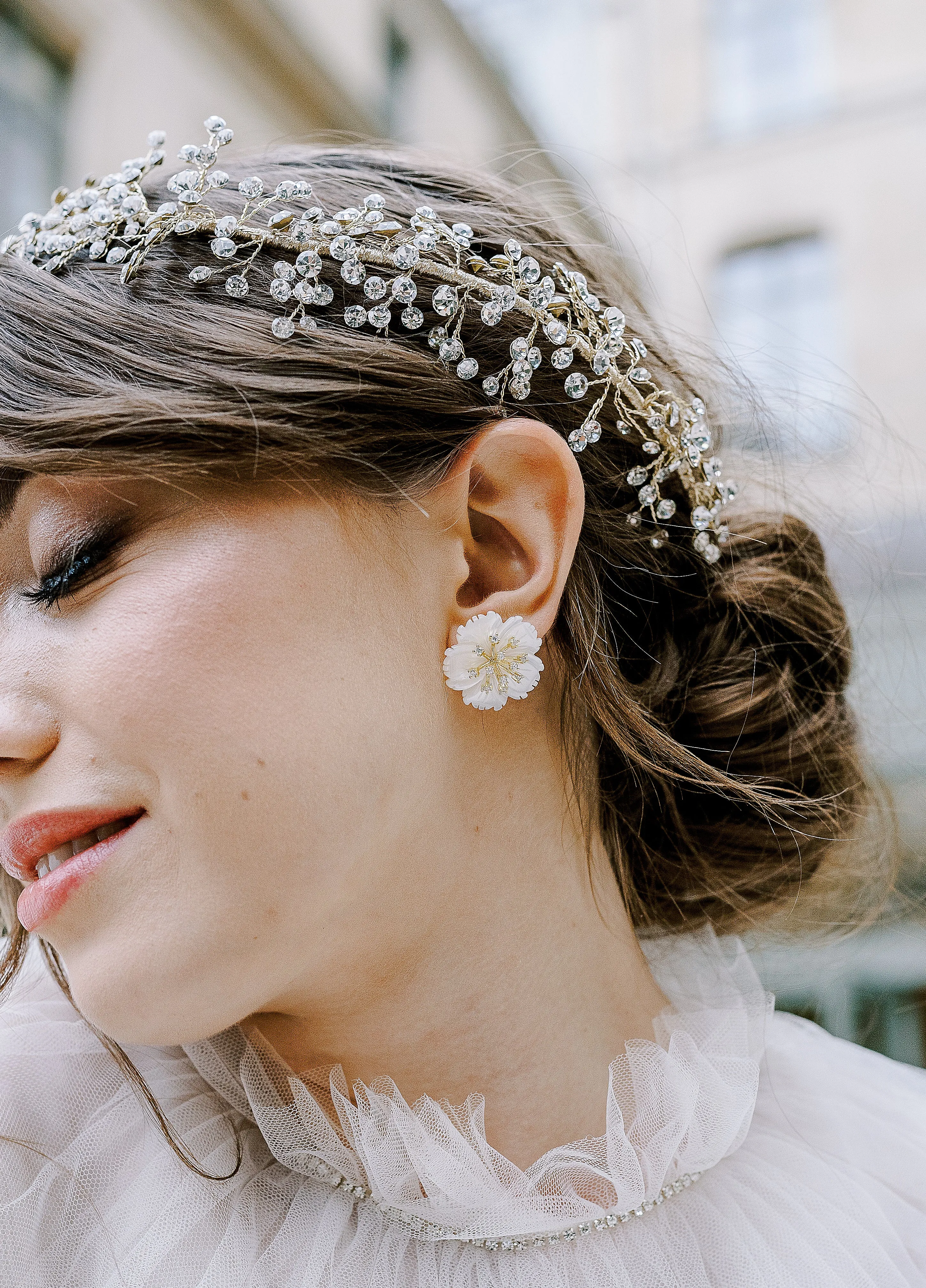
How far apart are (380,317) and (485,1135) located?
81cm

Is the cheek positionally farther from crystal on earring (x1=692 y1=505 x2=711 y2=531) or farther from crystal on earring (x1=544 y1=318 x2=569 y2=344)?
crystal on earring (x1=692 y1=505 x2=711 y2=531)

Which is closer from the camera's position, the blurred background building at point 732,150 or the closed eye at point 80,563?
the closed eye at point 80,563

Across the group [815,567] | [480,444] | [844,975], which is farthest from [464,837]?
[844,975]

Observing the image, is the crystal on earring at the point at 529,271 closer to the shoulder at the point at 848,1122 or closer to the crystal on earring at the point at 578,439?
the crystal on earring at the point at 578,439

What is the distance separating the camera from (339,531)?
1.03m

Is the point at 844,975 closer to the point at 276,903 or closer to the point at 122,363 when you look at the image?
the point at 276,903

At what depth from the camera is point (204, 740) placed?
37.1 inches

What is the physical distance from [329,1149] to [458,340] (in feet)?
2.67

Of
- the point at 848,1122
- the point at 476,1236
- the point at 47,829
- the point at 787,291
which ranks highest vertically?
the point at 47,829

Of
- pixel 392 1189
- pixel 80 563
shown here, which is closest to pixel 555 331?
pixel 80 563

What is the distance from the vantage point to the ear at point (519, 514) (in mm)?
1117

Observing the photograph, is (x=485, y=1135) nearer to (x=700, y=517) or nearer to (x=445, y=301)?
(x=700, y=517)

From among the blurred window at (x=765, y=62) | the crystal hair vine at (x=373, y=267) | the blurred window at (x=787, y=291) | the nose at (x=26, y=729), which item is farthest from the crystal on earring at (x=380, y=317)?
the blurred window at (x=765, y=62)

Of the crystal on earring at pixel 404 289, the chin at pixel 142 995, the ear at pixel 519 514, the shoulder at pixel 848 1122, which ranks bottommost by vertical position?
the shoulder at pixel 848 1122
